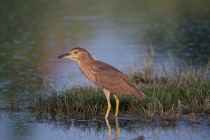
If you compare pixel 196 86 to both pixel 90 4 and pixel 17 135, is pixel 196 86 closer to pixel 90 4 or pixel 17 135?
pixel 17 135

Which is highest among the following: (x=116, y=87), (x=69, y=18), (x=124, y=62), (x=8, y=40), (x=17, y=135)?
(x=69, y=18)

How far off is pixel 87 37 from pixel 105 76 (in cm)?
1292

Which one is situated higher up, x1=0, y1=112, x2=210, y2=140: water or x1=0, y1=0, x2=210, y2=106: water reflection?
x1=0, y1=0, x2=210, y2=106: water reflection

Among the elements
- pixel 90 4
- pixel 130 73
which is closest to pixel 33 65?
pixel 130 73

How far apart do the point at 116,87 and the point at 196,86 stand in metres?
1.92

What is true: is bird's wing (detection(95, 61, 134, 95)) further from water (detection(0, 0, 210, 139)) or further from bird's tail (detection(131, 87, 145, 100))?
water (detection(0, 0, 210, 139))

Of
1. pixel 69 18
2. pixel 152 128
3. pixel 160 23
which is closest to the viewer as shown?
pixel 152 128

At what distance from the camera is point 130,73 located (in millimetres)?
15164

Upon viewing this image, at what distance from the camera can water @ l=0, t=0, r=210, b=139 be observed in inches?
659

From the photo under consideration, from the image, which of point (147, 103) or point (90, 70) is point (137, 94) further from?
point (90, 70)

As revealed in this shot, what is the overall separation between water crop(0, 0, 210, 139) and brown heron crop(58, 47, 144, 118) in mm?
1291

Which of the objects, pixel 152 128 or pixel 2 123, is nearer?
pixel 152 128

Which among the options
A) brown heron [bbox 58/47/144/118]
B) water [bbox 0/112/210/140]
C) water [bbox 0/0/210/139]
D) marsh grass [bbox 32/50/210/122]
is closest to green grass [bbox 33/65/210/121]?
marsh grass [bbox 32/50/210/122]

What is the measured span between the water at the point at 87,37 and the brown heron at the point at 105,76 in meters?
1.29
